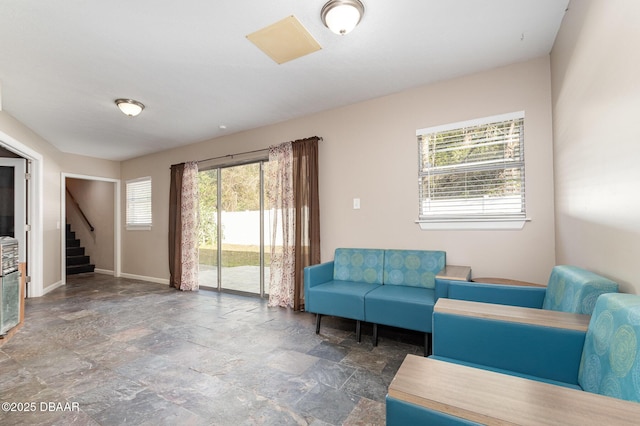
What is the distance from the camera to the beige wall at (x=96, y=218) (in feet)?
22.8

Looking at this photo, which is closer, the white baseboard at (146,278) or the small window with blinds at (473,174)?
the small window with blinds at (473,174)

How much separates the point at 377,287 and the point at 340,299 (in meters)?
0.45

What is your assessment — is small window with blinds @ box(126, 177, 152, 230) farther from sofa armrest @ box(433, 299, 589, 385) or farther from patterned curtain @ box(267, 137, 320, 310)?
sofa armrest @ box(433, 299, 589, 385)

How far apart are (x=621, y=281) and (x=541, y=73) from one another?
2.19 metres

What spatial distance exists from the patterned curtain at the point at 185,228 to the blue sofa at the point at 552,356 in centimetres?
471

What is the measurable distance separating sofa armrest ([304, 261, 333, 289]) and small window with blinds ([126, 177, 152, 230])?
4.57 metres

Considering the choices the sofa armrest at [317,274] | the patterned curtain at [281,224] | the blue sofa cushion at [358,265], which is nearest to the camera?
the sofa armrest at [317,274]

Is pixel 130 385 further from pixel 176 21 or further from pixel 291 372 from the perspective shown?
pixel 176 21

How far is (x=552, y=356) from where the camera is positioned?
1.31m

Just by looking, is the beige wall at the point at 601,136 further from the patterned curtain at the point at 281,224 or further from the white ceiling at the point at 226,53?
the patterned curtain at the point at 281,224

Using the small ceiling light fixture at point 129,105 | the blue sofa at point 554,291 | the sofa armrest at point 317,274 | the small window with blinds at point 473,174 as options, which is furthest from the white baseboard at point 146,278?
the blue sofa at point 554,291

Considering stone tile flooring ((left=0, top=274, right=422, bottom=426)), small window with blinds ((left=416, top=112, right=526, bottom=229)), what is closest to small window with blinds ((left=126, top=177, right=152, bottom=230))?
stone tile flooring ((left=0, top=274, right=422, bottom=426))

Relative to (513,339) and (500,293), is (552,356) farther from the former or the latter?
(500,293)

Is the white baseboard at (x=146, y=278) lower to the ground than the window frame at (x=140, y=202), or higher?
lower
